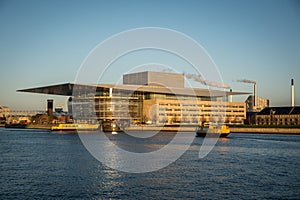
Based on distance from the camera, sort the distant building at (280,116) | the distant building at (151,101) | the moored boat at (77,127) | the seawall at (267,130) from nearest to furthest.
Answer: the seawall at (267,130) < the moored boat at (77,127) < the distant building at (280,116) < the distant building at (151,101)

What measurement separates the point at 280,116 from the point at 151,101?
28.9 meters

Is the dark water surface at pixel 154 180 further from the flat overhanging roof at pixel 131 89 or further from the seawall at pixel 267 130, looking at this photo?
the flat overhanging roof at pixel 131 89

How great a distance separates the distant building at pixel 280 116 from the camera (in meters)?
80.8

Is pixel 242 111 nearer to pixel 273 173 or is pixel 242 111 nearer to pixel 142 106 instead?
pixel 142 106

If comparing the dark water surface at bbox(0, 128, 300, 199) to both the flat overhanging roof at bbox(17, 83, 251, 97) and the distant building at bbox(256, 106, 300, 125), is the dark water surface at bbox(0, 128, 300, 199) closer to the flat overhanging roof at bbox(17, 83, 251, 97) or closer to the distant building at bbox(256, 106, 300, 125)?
the flat overhanging roof at bbox(17, 83, 251, 97)

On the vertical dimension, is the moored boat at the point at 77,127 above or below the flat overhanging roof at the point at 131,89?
below

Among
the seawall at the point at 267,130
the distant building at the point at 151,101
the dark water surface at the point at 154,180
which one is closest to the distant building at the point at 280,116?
the distant building at the point at 151,101

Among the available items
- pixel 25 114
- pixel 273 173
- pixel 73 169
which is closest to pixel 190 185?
pixel 273 173

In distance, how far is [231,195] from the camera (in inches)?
501

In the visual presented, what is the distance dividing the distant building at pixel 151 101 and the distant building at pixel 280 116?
994cm

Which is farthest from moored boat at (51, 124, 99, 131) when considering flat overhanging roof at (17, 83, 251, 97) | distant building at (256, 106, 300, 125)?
distant building at (256, 106, 300, 125)

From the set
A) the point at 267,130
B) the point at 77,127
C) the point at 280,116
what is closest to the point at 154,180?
the point at 267,130

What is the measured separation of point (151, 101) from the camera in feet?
288

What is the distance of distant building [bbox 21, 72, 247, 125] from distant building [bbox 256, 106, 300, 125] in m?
9.94
